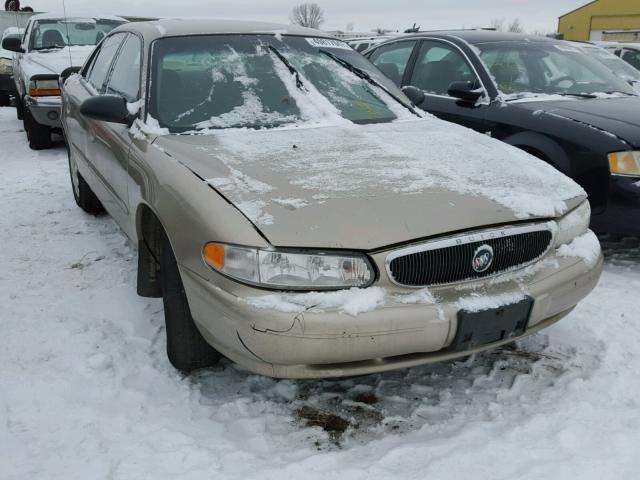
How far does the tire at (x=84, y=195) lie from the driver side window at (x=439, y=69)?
10.1 feet

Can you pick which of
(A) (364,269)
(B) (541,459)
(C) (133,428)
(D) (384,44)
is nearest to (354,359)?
(A) (364,269)

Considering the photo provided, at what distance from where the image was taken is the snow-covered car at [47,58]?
727cm

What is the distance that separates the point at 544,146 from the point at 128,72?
9.27ft

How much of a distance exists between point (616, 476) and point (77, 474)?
186 cm

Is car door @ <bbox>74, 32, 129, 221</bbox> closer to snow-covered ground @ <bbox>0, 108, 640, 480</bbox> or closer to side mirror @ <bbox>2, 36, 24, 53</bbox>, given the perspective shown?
snow-covered ground @ <bbox>0, 108, 640, 480</bbox>

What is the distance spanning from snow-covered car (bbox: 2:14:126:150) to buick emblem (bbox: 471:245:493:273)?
20.4ft

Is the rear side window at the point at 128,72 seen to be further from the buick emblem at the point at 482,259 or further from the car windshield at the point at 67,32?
the car windshield at the point at 67,32

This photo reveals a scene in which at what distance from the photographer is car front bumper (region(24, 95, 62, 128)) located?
286 inches

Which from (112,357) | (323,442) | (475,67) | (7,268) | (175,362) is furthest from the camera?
(475,67)

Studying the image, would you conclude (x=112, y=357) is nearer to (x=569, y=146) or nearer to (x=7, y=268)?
(x=7, y=268)

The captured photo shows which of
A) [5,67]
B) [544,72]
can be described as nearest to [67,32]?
[5,67]

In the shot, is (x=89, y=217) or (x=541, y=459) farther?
(x=89, y=217)

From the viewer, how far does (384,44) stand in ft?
20.1

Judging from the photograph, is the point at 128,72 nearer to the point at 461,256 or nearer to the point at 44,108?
the point at 461,256
